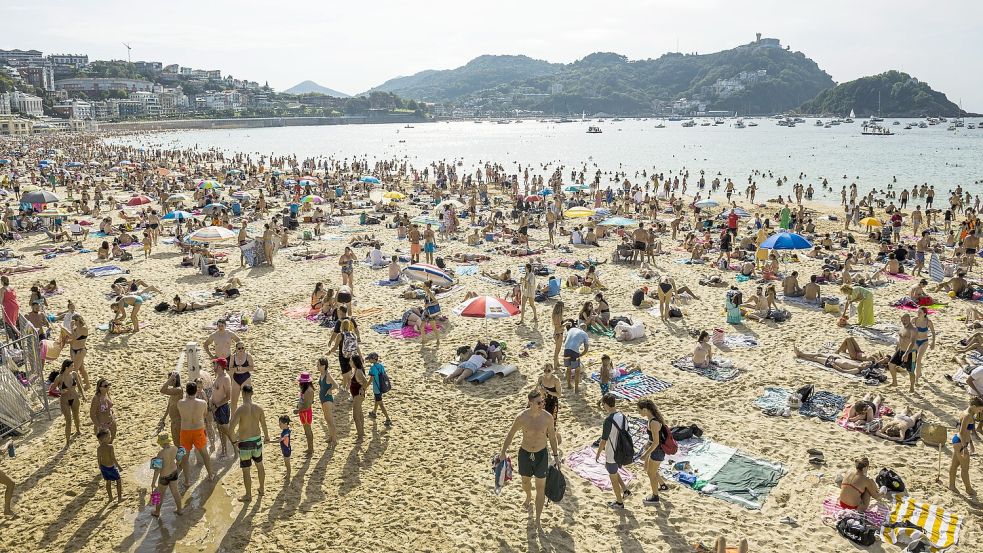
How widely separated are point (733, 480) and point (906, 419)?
8.38 feet

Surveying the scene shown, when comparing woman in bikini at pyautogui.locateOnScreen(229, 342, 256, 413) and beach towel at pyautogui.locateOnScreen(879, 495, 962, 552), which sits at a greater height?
woman in bikini at pyautogui.locateOnScreen(229, 342, 256, 413)

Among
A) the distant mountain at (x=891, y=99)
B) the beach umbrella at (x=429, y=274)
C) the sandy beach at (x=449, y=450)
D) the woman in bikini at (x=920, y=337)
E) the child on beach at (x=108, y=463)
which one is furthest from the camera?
the distant mountain at (x=891, y=99)

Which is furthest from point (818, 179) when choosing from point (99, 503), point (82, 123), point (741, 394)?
point (82, 123)

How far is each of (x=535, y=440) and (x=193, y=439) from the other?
348cm

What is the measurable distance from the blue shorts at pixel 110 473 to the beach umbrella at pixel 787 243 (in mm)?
12307

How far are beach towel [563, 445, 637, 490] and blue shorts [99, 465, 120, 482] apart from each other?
14.8ft

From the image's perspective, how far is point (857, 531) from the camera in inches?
221

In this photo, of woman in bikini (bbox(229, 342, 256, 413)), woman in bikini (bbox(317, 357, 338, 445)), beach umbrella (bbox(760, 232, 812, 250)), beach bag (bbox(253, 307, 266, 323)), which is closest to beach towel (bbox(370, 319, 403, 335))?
beach bag (bbox(253, 307, 266, 323))

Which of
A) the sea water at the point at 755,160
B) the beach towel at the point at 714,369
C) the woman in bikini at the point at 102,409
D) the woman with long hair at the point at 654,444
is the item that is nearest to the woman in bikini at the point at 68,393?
the woman in bikini at the point at 102,409

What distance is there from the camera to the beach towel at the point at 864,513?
5.88m

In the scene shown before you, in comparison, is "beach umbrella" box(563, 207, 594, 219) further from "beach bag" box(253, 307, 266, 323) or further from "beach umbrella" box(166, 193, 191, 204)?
"beach umbrella" box(166, 193, 191, 204)

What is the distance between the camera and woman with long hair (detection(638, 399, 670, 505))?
586 cm

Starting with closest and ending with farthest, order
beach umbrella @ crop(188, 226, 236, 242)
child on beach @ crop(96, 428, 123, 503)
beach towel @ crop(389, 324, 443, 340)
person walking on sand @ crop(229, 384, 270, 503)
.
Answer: child on beach @ crop(96, 428, 123, 503) < person walking on sand @ crop(229, 384, 270, 503) < beach towel @ crop(389, 324, 443, 340) < beach umbrella @ crop(188, 226, 236, 242)

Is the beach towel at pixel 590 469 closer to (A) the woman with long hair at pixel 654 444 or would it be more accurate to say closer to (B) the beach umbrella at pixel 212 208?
(A) the woman with long hair at pixel 654 444
